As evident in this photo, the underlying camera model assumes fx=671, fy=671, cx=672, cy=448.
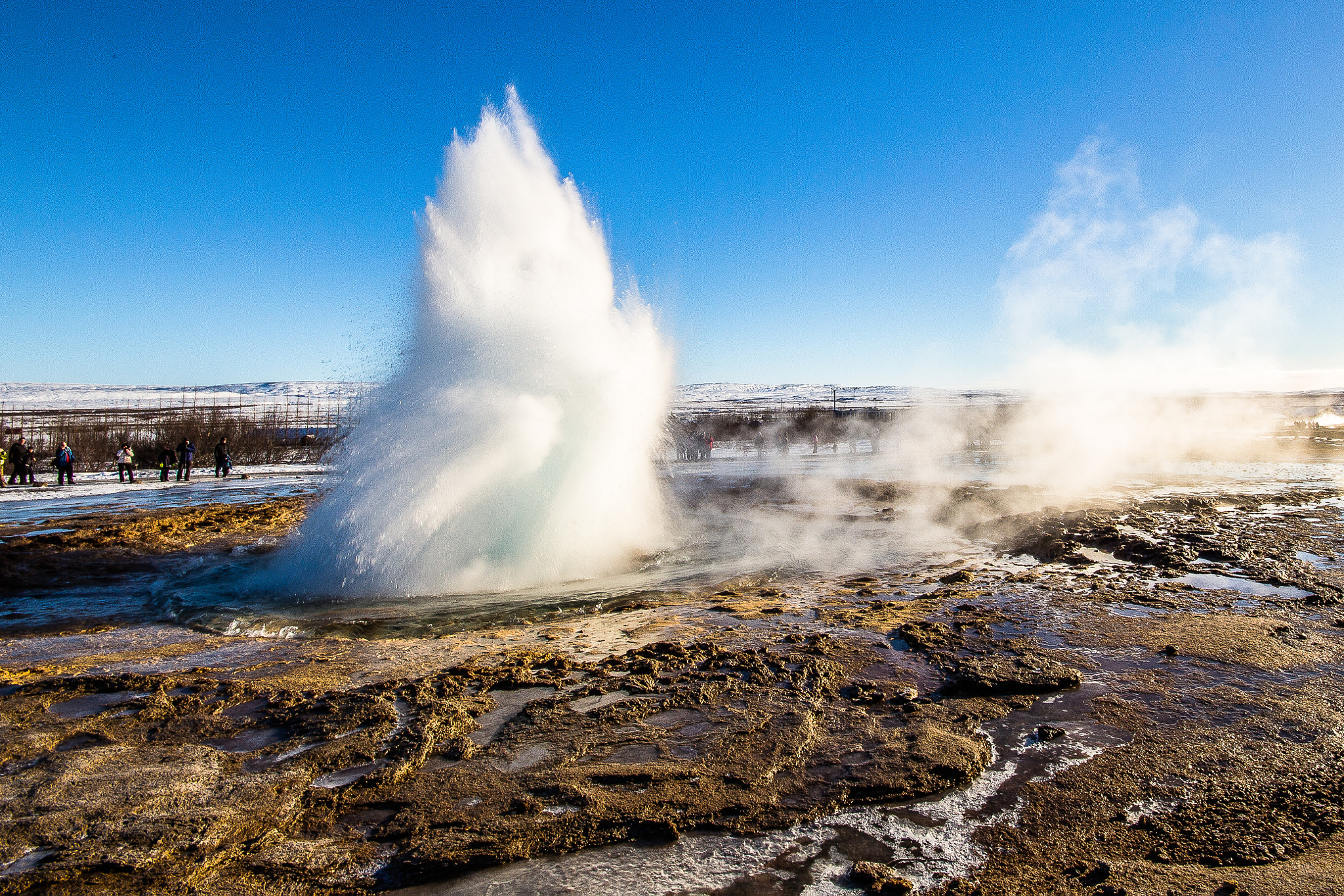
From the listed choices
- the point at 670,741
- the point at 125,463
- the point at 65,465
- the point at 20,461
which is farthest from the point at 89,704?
the point at 20,461

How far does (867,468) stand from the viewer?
23.3 metres

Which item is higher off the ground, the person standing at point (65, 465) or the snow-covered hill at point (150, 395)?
the snow-covered hill at point (150, 395)

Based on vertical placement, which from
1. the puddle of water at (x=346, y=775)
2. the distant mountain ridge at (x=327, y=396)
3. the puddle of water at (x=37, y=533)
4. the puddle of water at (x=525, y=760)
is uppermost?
the distant mountain ridge at (x=327, y=396)

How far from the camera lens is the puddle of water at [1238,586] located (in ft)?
22.3

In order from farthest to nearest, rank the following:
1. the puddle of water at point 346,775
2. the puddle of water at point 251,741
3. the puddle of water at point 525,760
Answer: the puddle of water at point 251,741 → the puddle of water at point 525,760 → the puddle of water at point 346,775

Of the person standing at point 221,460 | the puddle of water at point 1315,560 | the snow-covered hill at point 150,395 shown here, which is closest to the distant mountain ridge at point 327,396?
the snow-covered hill at point 150,395

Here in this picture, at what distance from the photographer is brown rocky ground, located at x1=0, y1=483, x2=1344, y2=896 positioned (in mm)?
2652

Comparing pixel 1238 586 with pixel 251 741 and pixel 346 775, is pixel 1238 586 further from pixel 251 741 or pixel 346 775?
pixel 251 741

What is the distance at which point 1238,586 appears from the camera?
721 centimetres

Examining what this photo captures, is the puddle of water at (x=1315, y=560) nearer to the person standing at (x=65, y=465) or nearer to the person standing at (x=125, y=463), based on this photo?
the person standing at (x=125, y=463)

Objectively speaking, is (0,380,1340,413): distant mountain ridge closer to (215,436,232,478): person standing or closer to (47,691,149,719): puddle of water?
(215,436,232,478): person standing

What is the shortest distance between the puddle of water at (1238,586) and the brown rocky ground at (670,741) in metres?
0.17

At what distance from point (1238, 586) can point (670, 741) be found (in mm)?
7047

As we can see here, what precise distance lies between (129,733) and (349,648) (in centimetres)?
175
